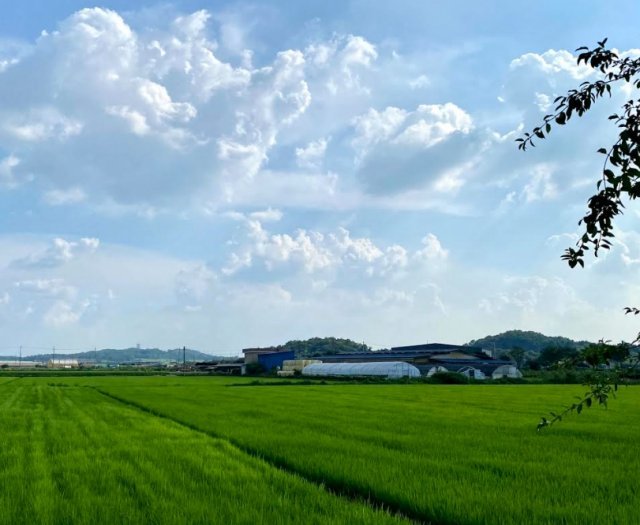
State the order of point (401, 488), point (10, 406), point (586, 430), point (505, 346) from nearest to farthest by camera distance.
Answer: point (401, 488) < point (586, 430) < point (10, 406) < point (505, 346)

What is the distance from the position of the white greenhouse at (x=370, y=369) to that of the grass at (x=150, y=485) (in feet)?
202

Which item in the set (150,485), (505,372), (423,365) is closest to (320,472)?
(150,485)

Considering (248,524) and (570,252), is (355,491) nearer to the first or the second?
(248,524)

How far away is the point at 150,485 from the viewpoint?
9430 mm

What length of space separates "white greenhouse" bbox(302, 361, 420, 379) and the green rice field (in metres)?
58.3

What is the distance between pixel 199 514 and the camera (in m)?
7.52

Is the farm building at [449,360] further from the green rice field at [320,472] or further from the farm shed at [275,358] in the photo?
the green rice field at [320,472]

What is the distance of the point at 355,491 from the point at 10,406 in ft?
79.3

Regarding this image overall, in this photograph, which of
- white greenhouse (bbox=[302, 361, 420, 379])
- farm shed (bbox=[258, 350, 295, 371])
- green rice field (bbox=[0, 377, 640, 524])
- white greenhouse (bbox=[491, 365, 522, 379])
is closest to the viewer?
green rice field (bbox=[0, 377, 640, 524])

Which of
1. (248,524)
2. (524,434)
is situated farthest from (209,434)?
(248,524)

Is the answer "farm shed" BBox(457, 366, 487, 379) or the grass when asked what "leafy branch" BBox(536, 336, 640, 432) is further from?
"farm shed" BBox(457, 366, 487, 379)

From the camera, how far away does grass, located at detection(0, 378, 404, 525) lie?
7.49 m

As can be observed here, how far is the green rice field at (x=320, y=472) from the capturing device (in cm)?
761

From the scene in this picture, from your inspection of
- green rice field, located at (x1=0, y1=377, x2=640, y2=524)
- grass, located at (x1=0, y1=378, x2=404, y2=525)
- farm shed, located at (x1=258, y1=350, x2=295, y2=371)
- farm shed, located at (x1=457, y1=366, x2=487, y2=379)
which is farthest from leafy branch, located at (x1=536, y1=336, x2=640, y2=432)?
farm shed, located at (x1=258, y1=350, x2=295, y2=371)
